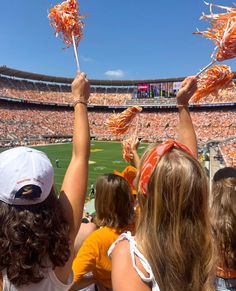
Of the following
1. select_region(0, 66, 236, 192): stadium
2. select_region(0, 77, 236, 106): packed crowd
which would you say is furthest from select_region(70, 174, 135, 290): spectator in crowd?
select_region(0, 77, 236, 106): packed crowd

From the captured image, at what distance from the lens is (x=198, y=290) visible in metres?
1.44

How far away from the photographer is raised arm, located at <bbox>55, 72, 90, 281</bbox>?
1.68 meters

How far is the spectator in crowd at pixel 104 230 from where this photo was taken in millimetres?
2303

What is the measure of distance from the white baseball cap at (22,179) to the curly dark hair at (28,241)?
0.05m

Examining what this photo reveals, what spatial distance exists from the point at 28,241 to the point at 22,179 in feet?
0.92

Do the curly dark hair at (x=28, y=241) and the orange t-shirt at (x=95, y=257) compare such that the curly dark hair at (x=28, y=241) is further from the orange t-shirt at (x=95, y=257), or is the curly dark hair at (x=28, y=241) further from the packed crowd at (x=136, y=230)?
the orange t-shirt at (x=95, y=257)

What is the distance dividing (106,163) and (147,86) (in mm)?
49545

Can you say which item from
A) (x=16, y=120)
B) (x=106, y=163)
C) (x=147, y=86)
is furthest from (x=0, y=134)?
(x=147, y=86)

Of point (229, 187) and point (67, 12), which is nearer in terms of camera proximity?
point (229, 187)

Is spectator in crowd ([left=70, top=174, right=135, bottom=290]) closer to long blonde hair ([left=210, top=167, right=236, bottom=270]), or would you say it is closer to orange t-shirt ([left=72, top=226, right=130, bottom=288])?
orange t-shirt ([left=72, top=226, right=130, bottom=288])

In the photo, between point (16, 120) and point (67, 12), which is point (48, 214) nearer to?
point (67, 12)

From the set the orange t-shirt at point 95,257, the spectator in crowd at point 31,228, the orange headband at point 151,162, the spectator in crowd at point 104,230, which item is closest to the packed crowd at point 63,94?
the spectator in crowd at point 104,230

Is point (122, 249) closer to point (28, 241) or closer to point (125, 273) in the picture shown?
point (125, 273)

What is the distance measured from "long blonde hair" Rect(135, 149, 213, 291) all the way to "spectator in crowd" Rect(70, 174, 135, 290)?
0.94 meters
